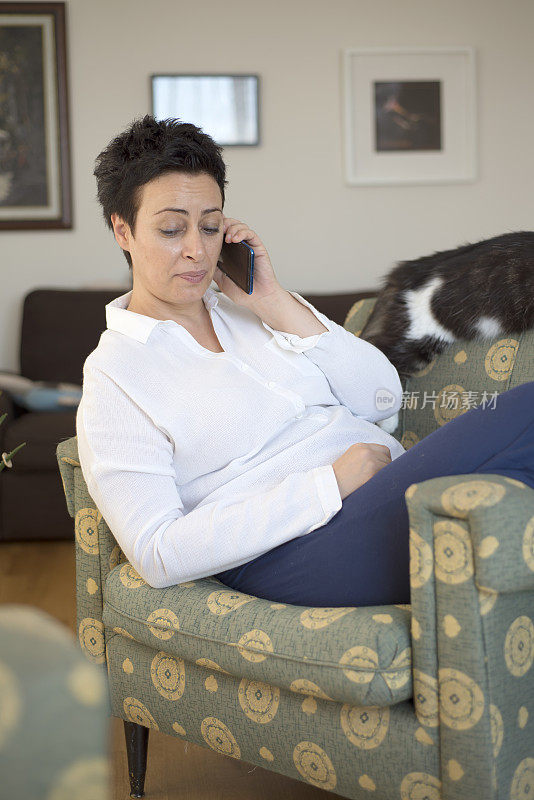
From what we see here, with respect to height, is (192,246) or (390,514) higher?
(192,246)

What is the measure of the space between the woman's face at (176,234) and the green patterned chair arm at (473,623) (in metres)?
0.61

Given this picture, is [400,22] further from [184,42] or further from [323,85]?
[184,42]

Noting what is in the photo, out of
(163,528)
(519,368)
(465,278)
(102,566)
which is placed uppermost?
(465,278)

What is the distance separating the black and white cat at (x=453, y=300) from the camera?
1756 millimetres

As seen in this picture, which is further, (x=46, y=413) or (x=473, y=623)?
(x=46, y=413)

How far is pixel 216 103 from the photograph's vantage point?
3721 mm

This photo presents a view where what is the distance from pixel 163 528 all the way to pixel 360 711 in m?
0.39

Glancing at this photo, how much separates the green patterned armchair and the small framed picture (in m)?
2.73

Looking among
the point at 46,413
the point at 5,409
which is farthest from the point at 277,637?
the point at 46,413

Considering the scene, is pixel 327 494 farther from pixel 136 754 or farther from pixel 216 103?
pixel 216 103

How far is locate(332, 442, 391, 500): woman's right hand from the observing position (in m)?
1.35

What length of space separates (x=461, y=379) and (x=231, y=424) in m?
0.58

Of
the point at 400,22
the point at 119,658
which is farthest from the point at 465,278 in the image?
the point at 400,22

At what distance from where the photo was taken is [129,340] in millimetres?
1504
